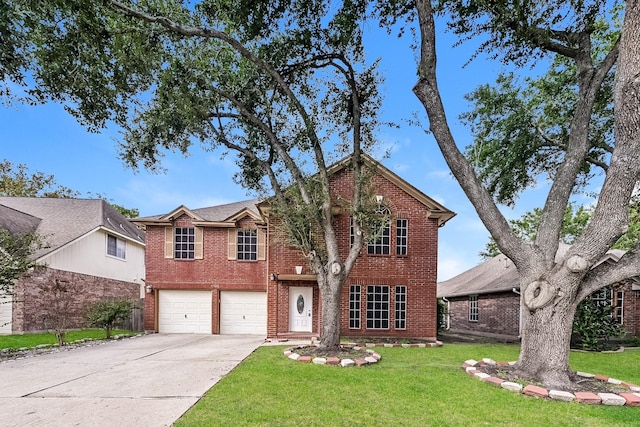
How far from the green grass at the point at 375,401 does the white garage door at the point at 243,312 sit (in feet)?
24.6

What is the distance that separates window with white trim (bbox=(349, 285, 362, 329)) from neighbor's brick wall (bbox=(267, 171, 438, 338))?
0.45 ft

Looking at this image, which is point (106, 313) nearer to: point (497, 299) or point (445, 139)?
point (445, 139)

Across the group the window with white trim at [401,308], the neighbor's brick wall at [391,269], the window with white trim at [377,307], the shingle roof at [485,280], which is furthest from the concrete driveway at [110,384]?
the shingle roof at [485,280]

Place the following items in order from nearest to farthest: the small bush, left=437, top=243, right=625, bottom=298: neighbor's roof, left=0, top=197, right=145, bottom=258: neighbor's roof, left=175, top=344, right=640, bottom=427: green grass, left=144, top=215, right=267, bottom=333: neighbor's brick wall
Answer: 1. left=175, top=344, right=640, bottom=427: green grass
2. the small bush
3. left=437, top=243, right=625, bottom=298: neighbor's roof
4. left=144, top=215, right=267, bottom=333: neighbor's brick wall
5. left=0, top=197, right=145, bottom=258: neighbor's roof

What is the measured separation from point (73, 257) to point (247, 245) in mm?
7861

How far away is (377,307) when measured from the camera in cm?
1284

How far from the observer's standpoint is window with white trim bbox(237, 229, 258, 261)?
15.2m

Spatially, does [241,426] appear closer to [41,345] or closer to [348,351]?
[348,351]

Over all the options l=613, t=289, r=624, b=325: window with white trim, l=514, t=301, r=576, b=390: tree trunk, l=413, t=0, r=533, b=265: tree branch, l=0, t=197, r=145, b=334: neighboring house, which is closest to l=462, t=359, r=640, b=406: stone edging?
l=514, t=301, r=576, b=390: tree trunk

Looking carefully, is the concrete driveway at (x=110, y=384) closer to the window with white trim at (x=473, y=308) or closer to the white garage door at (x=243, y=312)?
the white garage door at (x=243, y=312)

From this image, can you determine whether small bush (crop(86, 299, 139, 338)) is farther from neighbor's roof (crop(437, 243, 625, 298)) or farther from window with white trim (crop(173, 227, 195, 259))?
neighbor's roof (crop(437, 243, 625, 298))

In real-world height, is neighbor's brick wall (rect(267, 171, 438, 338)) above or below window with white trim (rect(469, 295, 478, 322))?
above

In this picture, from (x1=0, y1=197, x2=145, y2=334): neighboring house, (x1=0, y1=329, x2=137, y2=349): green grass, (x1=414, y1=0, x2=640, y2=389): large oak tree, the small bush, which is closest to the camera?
(x1=414, y1=0, x2=640, y2=389): large oak tree

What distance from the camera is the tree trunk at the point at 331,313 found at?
8.94 metres
